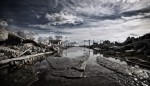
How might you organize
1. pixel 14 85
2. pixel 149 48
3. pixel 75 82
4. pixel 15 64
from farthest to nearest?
pixel 149 48 → pixel 15 64 → pixel 75 82 → pixel 14 85

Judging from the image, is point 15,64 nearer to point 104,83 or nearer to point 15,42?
point 104,83

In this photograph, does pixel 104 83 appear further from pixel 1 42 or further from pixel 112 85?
pixel 1 42

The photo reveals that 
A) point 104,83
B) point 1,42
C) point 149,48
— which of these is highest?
point 1,42

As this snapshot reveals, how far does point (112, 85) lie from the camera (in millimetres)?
9906

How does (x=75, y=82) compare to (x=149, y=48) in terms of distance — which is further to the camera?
(x=149, y=48)

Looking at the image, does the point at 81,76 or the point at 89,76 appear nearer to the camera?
the point at 81,76

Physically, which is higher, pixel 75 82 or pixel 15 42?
pixel 15 42

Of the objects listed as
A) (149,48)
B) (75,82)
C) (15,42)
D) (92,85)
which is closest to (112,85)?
(92,85)

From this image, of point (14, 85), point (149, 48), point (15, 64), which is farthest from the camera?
point (149, 48)

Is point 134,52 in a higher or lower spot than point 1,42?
lower

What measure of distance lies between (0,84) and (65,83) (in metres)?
6.36

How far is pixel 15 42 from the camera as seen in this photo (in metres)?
30.8

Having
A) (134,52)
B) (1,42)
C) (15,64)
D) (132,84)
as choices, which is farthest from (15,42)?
(134,52)

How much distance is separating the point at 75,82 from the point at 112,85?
12.6 feet
